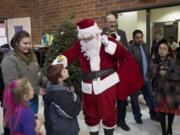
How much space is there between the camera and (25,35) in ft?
9.09

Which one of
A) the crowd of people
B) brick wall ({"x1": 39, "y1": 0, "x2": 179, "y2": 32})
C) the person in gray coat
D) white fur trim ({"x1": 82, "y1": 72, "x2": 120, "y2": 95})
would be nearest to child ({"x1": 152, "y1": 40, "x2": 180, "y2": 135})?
the crowd of people

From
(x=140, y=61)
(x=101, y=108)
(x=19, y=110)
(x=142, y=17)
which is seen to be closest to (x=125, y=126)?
(x=140, y=61)

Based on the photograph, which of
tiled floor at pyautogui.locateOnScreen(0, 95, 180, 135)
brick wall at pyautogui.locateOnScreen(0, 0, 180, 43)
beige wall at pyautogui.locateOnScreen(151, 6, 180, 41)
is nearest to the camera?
tiled floor at pyautogui.locateOnScreen(0, 95, 180, 135)

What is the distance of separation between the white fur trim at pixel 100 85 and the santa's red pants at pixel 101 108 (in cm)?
4

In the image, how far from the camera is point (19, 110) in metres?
2.16

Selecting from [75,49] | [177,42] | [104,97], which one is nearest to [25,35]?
[75,49]

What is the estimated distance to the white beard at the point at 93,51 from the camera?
283 cm

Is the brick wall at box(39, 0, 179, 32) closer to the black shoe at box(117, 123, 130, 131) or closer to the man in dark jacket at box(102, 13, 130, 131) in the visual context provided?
the man in dark jacket at box(102, 13, 130, 131)

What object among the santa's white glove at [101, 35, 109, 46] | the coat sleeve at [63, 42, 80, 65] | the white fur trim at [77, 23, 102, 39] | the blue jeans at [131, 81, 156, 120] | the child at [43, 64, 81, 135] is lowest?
the blue jeans at [131, 81, 156, 120]

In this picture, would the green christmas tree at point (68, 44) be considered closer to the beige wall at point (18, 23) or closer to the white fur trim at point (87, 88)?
the white fur trim at point (87, 88)

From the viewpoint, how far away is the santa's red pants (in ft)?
9.39

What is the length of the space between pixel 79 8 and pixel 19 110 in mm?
4222

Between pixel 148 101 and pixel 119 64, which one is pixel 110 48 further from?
pixel 148 101

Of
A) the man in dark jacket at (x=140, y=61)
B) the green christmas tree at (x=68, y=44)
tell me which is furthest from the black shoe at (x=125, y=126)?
the green christmas tree at (x=68, y=44)
